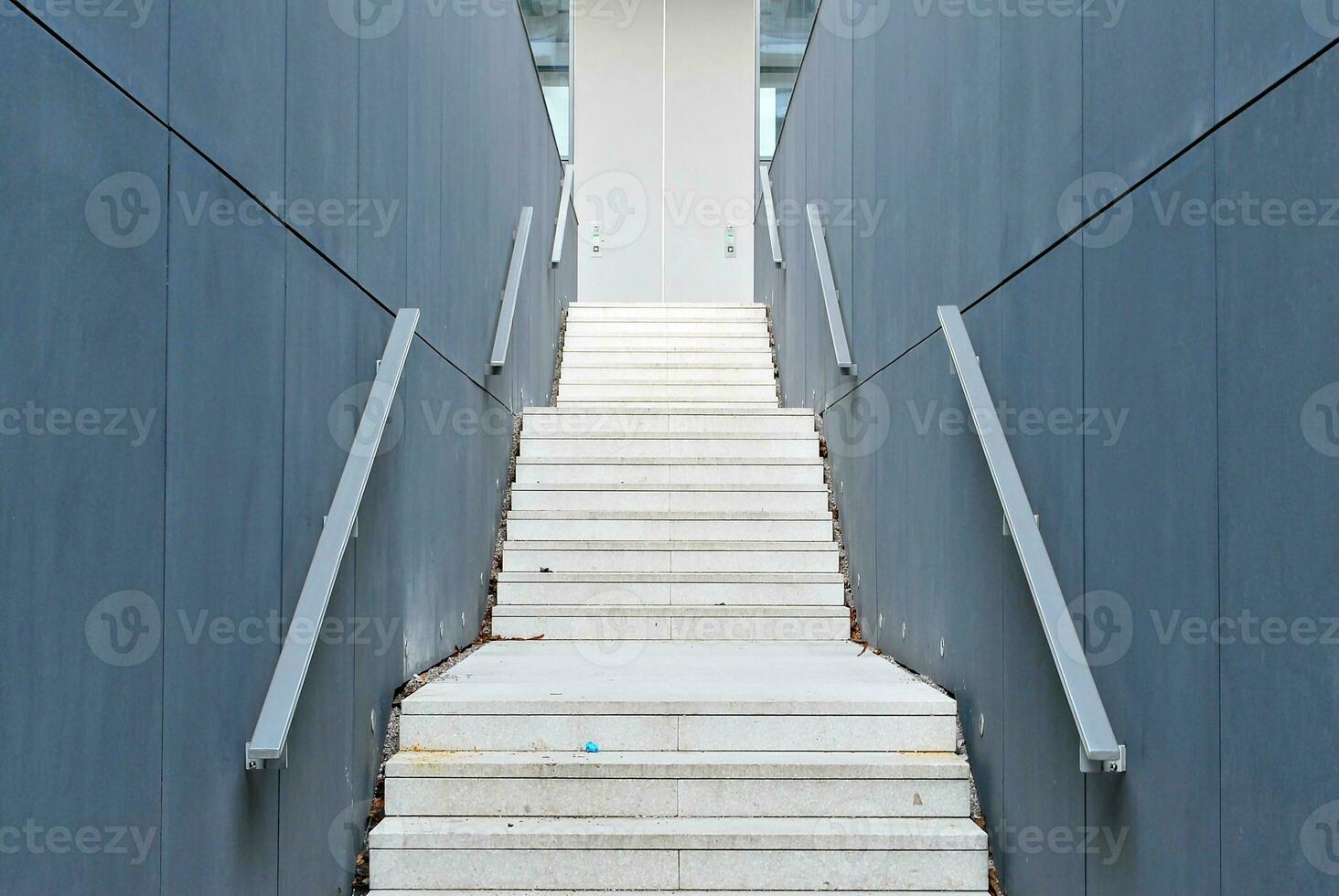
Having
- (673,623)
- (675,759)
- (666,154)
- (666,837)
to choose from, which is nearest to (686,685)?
(675,759)

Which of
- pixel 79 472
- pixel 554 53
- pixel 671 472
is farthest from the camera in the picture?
pixel 554 53

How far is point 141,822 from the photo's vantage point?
1.62 meters

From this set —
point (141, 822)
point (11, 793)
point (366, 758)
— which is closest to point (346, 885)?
point (366, 758)

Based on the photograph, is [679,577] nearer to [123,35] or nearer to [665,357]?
[665,357]

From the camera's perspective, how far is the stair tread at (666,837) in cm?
275

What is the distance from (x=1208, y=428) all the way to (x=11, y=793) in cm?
164

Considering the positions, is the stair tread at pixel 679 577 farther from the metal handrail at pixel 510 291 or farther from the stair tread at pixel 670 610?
the metal handrail at pixel 510 291

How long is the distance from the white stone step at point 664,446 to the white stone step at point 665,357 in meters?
1.73

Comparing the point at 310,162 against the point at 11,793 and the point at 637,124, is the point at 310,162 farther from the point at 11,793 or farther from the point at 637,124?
the point at 637,124

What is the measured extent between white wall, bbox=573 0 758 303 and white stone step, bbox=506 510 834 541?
20.6ft

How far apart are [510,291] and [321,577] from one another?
2.96m

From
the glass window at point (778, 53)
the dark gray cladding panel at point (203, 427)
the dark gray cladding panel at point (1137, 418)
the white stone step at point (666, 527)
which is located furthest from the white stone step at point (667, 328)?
the dark gray cladding panel at point (203, 427)

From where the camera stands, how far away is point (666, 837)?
2.76m

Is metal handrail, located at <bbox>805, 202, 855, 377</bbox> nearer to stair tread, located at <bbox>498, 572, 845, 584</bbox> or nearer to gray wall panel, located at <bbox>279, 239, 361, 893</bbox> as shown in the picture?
stair tread, located at <bbox>498, 572, 845, 584</bbox>
